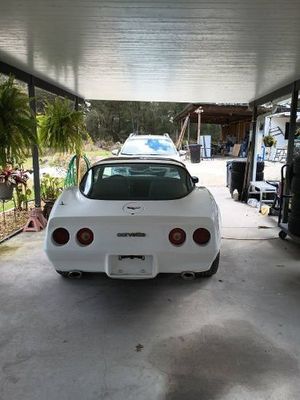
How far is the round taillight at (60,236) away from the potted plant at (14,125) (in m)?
2.15

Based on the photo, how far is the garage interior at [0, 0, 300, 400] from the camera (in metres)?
2.40

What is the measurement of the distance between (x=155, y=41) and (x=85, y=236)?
249cm

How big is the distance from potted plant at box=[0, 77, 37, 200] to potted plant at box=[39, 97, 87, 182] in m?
1.59

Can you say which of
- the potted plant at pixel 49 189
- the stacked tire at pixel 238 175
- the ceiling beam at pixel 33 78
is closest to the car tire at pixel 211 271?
the potted plant at pixel 49 189

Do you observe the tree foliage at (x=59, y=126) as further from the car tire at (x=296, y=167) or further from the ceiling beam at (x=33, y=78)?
the car tire at (x=296, y=167)

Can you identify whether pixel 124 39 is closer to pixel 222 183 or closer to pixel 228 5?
pixel 228 5

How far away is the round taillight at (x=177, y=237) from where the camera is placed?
10.3ft

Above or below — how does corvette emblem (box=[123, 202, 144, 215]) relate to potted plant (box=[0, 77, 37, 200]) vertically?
below

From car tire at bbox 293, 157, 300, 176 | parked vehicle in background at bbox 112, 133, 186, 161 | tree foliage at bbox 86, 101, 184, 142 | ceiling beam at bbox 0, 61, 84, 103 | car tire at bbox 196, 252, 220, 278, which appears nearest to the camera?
car tire at bbox 196, 252, 220, 278

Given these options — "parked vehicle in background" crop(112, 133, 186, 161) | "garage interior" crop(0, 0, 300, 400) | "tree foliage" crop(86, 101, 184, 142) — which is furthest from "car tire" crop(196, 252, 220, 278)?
"tree foliage" crop(86, 101, 184, 142)

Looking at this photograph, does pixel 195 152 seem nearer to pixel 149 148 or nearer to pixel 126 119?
pixel 149 148

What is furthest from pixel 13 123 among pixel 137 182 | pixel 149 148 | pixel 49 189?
pixel 149 148

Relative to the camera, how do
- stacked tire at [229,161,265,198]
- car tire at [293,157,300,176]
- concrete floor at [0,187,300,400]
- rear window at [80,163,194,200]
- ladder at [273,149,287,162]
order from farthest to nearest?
ladder at [273,149,287,162], stacked tire at [229,161,265,198], car tire at [293,157,300,176], rear window at [80,163,194,200], concrete floor at [0,187,300,400]

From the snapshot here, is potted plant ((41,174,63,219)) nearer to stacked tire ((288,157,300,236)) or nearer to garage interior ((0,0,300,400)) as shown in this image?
garage interior ((0,0,300,400))
